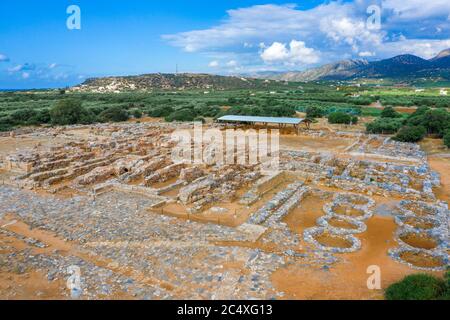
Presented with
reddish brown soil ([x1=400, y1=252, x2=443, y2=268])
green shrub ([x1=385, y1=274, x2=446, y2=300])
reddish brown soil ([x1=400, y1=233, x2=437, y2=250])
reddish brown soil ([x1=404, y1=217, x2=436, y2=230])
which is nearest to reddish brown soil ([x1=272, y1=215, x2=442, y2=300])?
green shrub ([x1=385, y1=274, x2=446, y2=300])

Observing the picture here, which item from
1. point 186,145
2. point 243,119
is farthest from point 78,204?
point 243,119

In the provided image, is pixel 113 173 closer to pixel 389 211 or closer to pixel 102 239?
pixel 102 239

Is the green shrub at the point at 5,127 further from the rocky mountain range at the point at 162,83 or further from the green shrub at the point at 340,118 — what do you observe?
the rocky mountain range at the point at 162,83

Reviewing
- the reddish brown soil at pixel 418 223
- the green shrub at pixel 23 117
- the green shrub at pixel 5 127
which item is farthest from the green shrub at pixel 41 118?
the reddish brown soil at pixel 418 223

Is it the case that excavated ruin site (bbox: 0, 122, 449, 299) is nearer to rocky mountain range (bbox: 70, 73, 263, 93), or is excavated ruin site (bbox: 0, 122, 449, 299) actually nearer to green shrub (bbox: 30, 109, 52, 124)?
green shrub (bbox: 30, 109, 52, 124)

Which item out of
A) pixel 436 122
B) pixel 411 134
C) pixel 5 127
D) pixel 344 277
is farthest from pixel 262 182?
pixel 5 127
